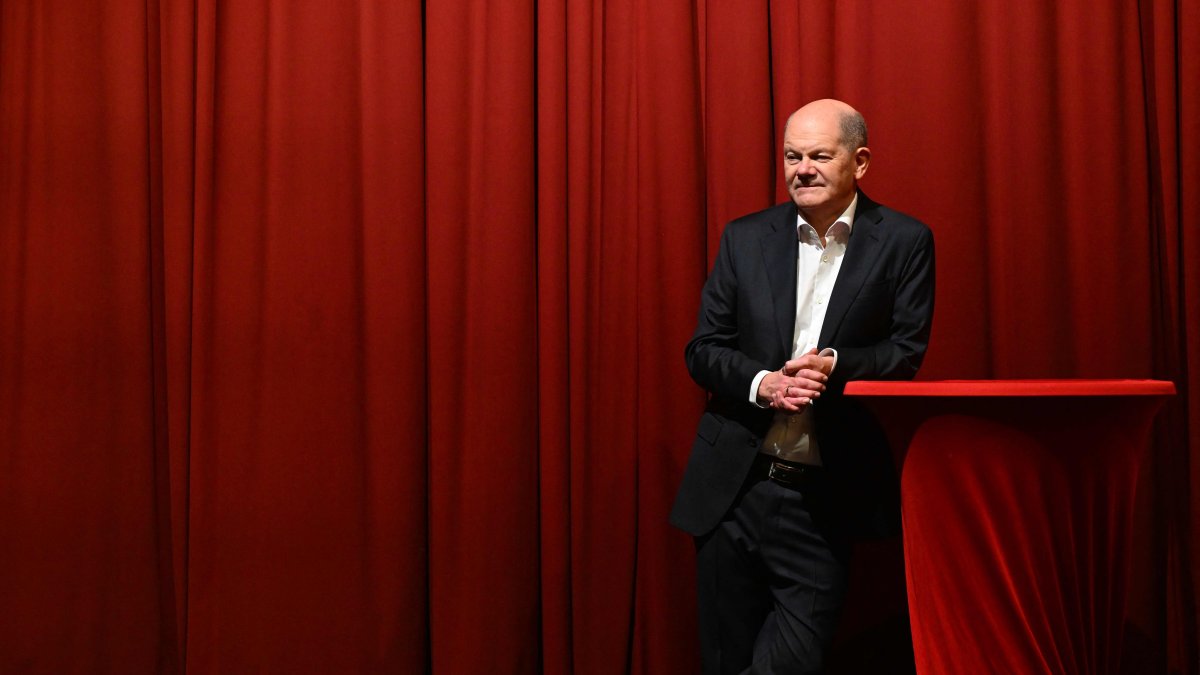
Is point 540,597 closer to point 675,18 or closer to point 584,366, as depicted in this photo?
point 584,366

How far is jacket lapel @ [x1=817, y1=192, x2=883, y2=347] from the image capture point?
5.59ft

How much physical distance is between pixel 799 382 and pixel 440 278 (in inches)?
46.5

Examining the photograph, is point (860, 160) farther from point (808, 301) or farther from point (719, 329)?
point (719, 329)

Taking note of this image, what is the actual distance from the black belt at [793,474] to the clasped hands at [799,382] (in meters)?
0.17

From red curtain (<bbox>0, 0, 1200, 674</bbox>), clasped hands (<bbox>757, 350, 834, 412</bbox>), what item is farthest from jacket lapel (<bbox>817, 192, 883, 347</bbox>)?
red curtain (<bbox>0, 0, 1200, 674</bbox>)

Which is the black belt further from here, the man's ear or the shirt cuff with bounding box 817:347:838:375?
the man's ear

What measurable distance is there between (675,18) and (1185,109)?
47.7 inches

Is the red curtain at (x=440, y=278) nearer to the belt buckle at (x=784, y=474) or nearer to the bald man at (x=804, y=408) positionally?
the bald man at (x=804, y=408)

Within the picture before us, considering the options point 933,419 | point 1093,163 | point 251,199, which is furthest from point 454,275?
point 1093,163

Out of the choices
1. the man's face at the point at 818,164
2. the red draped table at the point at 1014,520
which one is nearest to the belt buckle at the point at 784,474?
the red draped table at the point at 1014,520

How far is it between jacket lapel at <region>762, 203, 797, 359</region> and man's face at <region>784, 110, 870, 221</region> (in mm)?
65

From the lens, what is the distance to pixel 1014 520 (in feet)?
4.44

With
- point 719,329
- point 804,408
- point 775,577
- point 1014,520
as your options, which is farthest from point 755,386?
point 1014,520

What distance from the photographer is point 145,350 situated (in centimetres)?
255
